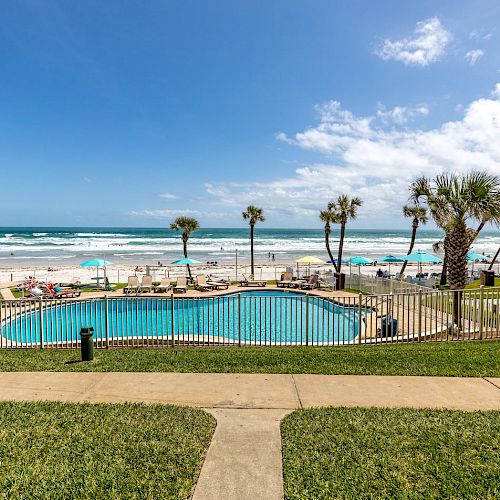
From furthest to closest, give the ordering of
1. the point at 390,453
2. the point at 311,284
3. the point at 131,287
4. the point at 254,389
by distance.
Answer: the point at 311,284 → the point at 131,287 → the point at 254,389 → the point at 390,453

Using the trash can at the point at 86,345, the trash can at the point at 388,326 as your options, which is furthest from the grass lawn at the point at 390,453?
the trash can at the point at 86,345

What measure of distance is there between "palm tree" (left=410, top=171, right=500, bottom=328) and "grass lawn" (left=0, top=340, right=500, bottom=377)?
2507 mm

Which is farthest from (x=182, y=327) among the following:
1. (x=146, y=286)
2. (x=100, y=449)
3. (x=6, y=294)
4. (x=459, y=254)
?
(x=6, y=294)

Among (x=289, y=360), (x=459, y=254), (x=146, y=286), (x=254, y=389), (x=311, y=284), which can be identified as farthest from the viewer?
(x=311, y=284)

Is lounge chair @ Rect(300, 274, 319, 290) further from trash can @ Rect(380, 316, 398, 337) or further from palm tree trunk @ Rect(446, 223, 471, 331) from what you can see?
palm tree trunk @ Rect(446, 223, 471, 331)

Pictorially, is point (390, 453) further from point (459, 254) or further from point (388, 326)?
point (459, 254)

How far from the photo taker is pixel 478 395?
5496 millimetres

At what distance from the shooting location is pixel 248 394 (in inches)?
221

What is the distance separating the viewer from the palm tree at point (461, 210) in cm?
999

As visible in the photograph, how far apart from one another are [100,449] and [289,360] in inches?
161

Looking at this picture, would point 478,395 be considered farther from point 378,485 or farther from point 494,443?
point 378,485

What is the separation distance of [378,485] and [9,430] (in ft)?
14.3

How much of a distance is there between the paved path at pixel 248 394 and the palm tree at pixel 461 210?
15.9 feet

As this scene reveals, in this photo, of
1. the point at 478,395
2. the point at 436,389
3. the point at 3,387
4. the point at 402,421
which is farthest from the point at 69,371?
the point at 478,395
